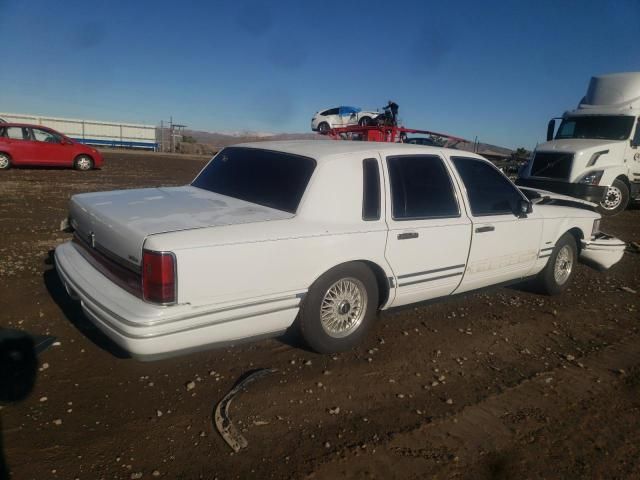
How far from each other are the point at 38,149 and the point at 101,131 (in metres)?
23.5

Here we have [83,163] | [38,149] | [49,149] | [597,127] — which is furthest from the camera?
[83,163]

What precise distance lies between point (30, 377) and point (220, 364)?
122 centimetres

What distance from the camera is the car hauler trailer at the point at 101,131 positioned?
34.8 metres

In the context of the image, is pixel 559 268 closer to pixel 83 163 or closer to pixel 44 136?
pixel 83 163

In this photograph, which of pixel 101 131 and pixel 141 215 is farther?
pixel 101 131

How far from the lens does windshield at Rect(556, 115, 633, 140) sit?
38.2 feet

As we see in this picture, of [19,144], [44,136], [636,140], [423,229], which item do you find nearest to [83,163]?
[44,136]

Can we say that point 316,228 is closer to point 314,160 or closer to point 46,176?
point 314,160

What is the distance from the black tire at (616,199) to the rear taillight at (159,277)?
40.3 ft

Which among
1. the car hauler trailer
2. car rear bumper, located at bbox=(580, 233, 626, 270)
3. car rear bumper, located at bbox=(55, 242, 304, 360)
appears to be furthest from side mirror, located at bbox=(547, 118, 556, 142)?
the car hauler trailer

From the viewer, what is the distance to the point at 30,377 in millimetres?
3096

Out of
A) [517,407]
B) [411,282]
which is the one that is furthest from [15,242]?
[517,407]

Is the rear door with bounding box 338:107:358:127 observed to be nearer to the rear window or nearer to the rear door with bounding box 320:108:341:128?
the rear door with bounding box 320:108:341:128

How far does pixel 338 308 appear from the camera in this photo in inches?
141
